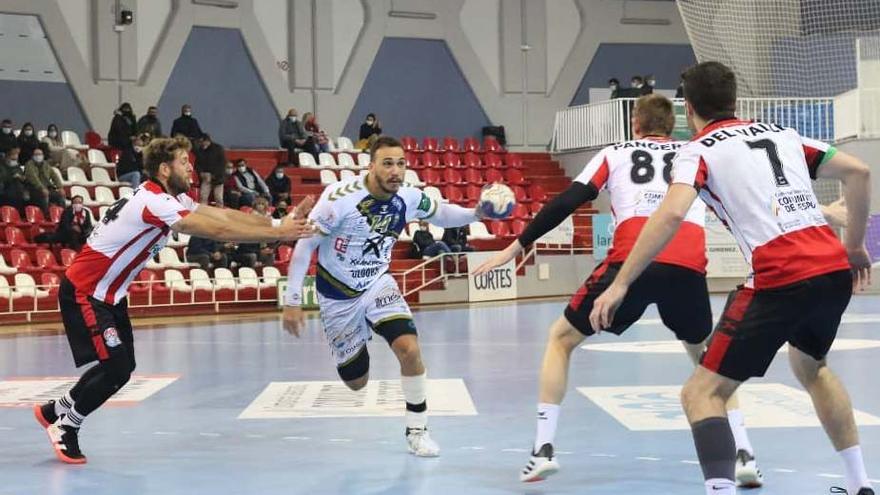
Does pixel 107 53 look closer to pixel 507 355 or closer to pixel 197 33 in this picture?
pixel 197 33

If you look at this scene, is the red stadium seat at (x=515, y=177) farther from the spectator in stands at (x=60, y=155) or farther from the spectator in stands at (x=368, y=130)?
the spectator in stands at (x=60, y=155)

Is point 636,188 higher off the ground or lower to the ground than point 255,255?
higher

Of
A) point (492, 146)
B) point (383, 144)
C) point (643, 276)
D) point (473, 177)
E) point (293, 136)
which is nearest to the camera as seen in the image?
point (643, 276)

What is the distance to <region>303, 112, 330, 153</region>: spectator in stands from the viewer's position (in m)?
29.6

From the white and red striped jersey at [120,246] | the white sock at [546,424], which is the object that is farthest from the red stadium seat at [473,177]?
the white sock at [546,424]

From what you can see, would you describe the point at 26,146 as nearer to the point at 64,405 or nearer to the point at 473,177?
the point at 473,177

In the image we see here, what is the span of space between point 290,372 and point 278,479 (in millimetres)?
5625

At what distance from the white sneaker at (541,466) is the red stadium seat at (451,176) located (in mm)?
24547

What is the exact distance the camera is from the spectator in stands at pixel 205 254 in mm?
23750

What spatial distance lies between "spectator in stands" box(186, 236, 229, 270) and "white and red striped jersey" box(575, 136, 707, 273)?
1781 cm

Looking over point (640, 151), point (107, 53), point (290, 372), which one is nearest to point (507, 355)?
point (290, 372)

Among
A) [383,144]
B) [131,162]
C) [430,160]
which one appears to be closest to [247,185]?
[131,162]

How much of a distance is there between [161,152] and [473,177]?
945 inches

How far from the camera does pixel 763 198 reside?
4.88 m
